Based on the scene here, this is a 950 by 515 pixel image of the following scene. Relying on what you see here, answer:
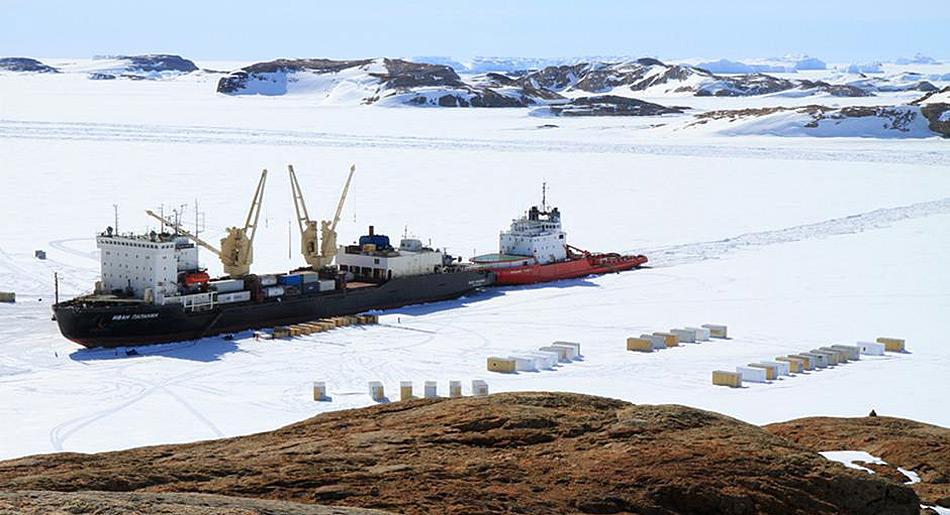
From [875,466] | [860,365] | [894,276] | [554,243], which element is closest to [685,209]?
[554,243]

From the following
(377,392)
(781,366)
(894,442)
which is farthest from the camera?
(781,366)

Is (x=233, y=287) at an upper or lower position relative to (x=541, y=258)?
upper

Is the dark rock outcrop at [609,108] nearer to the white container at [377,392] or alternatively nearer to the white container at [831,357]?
the white container at [831,357]

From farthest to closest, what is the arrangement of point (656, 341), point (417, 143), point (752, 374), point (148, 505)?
point (417, 143)
point (656, 341)
point (752, 374)
point (148, 505)

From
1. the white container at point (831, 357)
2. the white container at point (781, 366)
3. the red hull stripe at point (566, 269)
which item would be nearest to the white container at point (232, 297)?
the red hull stripe at point (566, 269)

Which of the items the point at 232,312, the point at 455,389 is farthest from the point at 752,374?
the point at 232,312

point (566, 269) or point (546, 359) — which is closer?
point (546, 359)

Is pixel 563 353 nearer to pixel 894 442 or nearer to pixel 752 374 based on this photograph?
pixel 752 374

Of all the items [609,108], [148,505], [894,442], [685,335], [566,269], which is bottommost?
[566,269]
